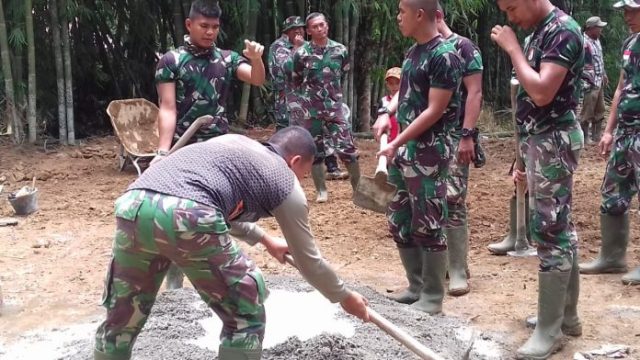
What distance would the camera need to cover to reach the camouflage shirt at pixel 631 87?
4020mm

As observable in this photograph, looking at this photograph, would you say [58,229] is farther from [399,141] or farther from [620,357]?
[620,357]

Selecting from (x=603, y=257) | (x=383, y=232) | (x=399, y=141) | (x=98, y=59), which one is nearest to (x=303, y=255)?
(x=399, y=141)

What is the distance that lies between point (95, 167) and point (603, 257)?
5449 mm

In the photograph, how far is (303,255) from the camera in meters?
2.36

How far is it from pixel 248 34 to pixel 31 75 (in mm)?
2478

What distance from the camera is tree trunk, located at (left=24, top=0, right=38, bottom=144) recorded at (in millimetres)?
7768

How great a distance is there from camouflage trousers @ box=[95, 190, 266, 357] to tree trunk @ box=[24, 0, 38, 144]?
20.4 feet

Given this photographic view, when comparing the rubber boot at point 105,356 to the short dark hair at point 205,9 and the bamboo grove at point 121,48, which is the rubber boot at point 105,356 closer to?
the short dark hair at point 205,9

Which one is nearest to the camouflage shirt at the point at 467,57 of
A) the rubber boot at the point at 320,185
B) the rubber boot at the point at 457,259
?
the rubber boot at the point at 457,259

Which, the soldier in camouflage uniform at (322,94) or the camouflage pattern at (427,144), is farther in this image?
the soldier in camouflage uniform at (322,94)

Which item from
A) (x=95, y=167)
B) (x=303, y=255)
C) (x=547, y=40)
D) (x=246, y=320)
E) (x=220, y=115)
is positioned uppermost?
(x=547, y=40)

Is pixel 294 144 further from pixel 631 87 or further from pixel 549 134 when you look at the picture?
pixel 631 87

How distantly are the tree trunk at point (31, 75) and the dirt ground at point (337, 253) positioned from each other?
448mm

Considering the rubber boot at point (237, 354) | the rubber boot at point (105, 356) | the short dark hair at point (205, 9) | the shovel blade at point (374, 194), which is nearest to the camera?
the rubber boot at point (237, 354)
